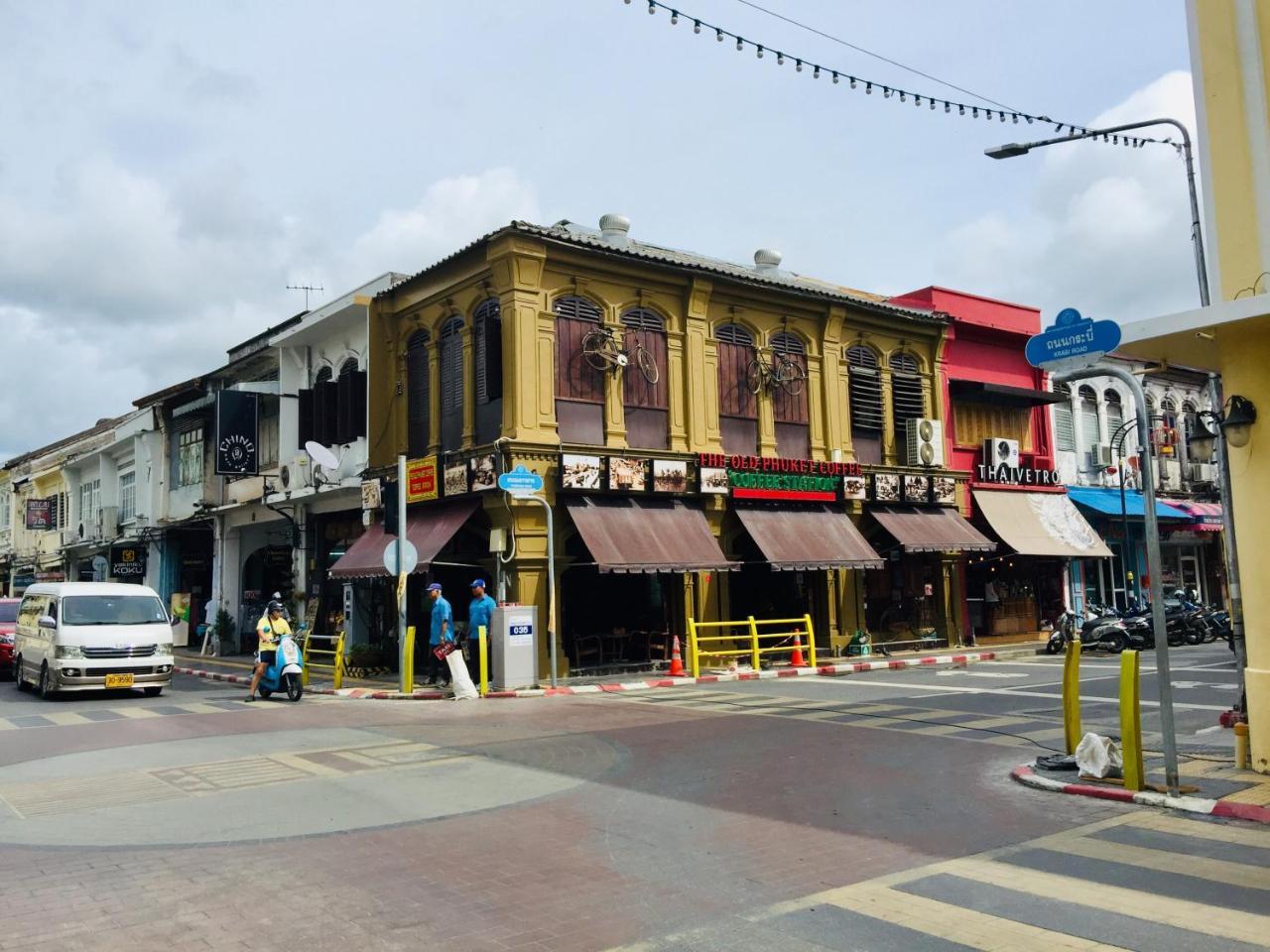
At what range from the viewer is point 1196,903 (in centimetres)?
566

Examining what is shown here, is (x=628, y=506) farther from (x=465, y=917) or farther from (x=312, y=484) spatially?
(x=465, y=917)

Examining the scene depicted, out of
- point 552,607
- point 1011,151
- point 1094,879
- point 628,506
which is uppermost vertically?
point 1011,151

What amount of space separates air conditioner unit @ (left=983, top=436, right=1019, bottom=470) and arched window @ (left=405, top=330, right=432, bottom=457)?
1592 cm

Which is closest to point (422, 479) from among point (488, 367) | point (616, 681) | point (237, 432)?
point (488, 367)

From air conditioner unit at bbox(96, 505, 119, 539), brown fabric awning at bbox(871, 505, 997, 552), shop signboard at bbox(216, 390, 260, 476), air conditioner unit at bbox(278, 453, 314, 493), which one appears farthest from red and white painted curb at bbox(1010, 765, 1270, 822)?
air conditioner unit at bbox(96, 505, 119, 539)

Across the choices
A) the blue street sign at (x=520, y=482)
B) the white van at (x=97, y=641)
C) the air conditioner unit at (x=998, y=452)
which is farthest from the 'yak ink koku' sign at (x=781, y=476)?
the white van at (x=97, y=641)

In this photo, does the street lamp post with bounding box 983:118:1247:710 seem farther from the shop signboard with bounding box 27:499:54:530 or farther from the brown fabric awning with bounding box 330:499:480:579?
the shop signboard with bounding box 27:499:54:530

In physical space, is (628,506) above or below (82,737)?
above

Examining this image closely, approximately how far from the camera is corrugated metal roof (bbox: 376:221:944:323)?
68.4 feet

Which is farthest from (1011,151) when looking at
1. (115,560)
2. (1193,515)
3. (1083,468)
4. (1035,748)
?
(115,560)

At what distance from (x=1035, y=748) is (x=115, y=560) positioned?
34.6 m

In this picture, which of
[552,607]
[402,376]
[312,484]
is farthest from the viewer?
[312,484]

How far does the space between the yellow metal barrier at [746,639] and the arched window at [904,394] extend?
6.52m

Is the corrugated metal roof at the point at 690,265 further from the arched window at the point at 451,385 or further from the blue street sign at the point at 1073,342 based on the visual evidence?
the blue street sign at the point at 1073,342
